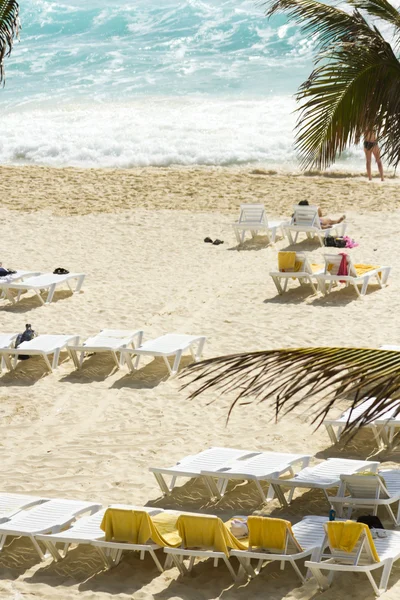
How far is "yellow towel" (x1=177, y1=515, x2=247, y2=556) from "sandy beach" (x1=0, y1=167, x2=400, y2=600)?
256mm

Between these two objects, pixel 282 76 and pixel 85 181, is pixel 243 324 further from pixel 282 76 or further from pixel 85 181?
pixel 282 76

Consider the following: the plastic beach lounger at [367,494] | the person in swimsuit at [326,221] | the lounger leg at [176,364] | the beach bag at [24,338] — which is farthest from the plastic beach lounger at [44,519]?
the person in swimsuit at [326,221]

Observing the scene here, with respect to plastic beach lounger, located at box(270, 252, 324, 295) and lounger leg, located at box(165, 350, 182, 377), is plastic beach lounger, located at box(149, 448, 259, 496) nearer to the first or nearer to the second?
lounger leg, located at box(165, 350, 182, 377)

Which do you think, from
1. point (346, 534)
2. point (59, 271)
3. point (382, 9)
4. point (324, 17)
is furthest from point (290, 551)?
point (59, 271)

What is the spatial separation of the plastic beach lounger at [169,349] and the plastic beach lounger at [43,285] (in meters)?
2.39

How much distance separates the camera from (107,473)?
7.63 m

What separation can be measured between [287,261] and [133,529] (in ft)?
22.2

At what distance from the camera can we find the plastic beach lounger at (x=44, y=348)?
9.88 m

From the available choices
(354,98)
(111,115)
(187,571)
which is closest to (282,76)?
(111,115)

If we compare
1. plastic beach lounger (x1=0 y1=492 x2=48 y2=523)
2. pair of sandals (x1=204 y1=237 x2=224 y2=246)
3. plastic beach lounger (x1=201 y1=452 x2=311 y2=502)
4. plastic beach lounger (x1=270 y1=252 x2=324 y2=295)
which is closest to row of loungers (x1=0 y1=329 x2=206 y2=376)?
plastic beach lounger (x1=270 y1=252 x2=324 y2=295)

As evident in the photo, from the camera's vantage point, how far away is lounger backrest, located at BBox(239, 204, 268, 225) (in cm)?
1506

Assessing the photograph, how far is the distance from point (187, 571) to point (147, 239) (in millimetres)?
9991

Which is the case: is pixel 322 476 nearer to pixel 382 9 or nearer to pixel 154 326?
pixel 382 9

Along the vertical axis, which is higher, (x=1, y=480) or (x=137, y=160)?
(x=137, y=160)
